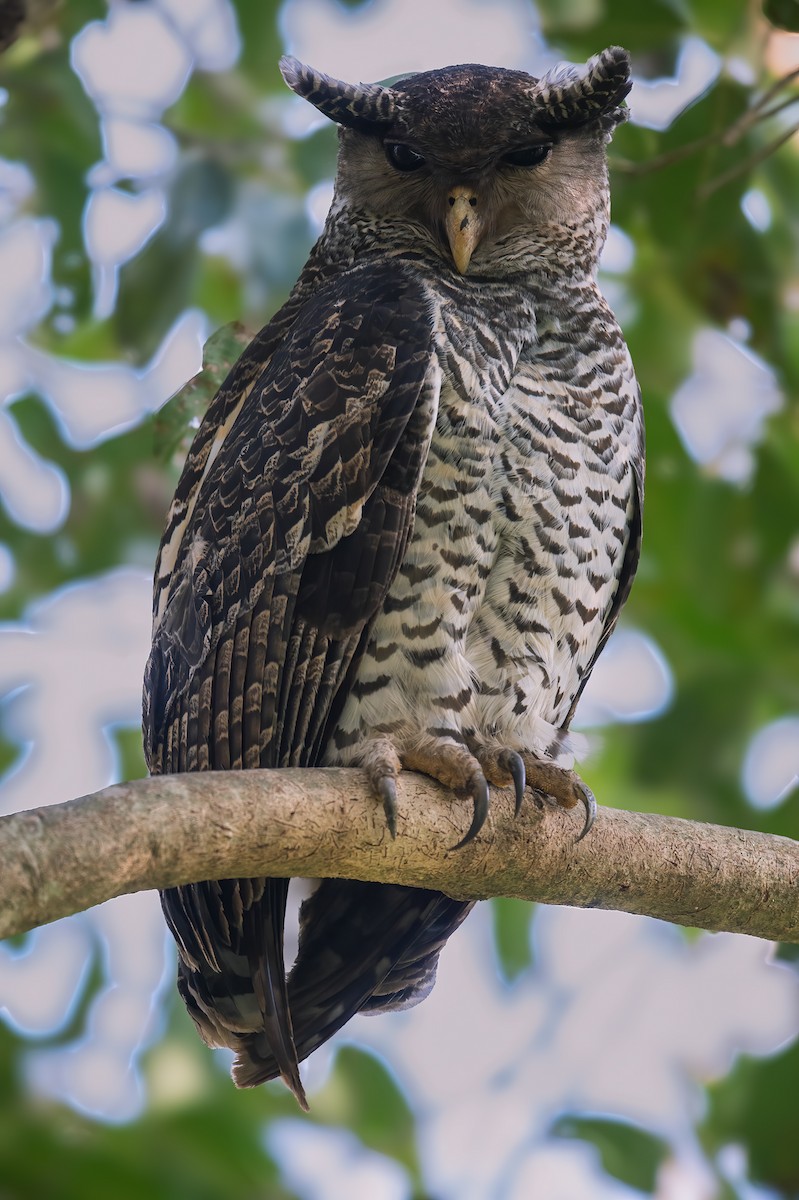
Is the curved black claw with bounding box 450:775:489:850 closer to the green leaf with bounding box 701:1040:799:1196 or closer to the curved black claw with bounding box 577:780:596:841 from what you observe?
the curved black claw with bounding box 577:780:596:841

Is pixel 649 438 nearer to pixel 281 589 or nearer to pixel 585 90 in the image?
pixel 585 90

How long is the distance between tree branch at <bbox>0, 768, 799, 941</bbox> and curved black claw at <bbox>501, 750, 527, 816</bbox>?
0.04m

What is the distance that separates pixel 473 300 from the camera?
3.21 meters

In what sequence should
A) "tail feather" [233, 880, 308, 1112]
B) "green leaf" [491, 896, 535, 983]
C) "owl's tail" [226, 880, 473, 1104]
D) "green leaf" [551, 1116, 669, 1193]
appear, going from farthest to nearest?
"green leaf" [491, 896, 535, 983] < "green leaf" [551, 1116, 669, 1193] < "owl's tail" [226, 880, 473, 1104] < "tail feather" [233, 880, 308, 1112]

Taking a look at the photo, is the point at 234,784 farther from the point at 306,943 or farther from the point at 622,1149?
A: the point at 622,1149

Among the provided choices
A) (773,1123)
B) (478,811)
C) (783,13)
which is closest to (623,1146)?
(773,1123)

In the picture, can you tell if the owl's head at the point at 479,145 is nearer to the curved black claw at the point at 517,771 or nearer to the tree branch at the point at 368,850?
the curved black claw at the point at 517,771

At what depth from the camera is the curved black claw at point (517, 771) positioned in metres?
2.75

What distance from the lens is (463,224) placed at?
326cm

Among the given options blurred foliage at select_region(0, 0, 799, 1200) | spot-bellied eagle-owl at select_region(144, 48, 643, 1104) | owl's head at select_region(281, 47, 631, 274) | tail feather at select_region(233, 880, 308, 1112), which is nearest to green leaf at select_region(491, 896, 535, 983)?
blurred foliage at select_region(0, 0, 799, 1200)

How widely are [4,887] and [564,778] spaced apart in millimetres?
1387

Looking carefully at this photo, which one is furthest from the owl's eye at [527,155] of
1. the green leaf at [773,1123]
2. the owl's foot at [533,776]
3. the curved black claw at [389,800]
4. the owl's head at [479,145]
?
the green leaf at [773,1123]

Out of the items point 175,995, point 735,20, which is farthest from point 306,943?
point 735,20

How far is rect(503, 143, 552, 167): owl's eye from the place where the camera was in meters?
3.40
